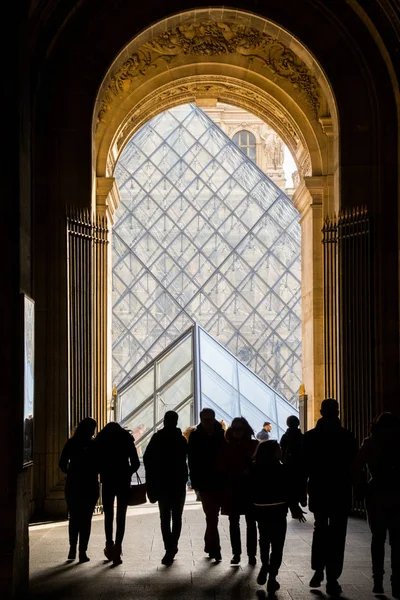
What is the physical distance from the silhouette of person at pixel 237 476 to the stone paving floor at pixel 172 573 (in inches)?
13.5

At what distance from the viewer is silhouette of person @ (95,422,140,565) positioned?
27.6ft

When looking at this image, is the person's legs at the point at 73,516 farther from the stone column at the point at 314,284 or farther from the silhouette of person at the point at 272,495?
the stone column at the point at 314,284

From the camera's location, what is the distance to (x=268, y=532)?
282 inches

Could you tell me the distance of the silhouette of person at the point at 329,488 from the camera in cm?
717

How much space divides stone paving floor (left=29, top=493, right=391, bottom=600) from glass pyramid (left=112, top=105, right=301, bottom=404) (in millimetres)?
31999

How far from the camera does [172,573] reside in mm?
7988

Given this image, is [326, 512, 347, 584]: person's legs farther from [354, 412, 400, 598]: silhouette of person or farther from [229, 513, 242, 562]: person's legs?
[229, 513, 242, 562]: person's legs

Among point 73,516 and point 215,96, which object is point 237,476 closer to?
A: point 73,516

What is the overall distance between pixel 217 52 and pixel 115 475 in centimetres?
833

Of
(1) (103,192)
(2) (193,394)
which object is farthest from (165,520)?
(2) (193,394)

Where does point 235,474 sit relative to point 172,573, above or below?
above

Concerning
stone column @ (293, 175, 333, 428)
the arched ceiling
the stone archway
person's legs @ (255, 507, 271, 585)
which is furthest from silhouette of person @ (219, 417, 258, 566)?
the arched ceiling

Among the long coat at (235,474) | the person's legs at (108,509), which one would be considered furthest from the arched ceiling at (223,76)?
the long coat at (235,474)

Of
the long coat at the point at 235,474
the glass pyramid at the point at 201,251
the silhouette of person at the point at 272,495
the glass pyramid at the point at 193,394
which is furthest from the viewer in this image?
the glass pyramid at the point at 201,251
